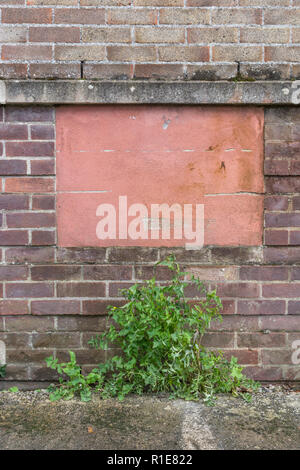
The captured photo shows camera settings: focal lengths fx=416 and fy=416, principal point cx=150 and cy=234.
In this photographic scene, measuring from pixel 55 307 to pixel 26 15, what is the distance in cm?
180

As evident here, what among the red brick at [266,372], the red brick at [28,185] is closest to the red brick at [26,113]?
the red brick at [28,185]

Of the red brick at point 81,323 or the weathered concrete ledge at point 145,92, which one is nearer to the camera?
the weathered concrete ledge at point 145,92

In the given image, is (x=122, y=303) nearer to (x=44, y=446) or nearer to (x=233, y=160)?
(x=44, y=446)

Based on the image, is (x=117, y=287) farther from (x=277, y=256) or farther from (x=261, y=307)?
(x=277, y=256)

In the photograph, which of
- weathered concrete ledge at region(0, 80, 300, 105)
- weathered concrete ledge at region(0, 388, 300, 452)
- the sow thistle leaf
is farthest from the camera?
weathered concrete ledge at region(0, 80, 300, 105)

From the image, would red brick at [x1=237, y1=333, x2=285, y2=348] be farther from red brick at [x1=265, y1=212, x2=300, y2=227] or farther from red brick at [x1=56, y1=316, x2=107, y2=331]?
red brick at [x1=56, y1=316, x2=107, y2=331]

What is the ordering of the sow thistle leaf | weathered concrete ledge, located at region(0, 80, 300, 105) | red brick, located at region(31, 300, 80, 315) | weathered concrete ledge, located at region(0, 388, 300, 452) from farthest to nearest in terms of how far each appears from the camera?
red brick, located at region(31, 300, 80, 315)
weathered concrete ledge, located at region(0, 80, 300, 105)
the sow thistle leaf
weathered concrete ledge, located at region(0, 388, 300, 452)

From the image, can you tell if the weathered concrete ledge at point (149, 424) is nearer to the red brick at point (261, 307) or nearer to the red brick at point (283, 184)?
the red brick at point (261, 307)

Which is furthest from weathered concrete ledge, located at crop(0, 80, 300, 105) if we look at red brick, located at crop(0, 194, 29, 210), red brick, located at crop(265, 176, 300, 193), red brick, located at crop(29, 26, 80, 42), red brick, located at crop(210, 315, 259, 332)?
red brick, located at crop(210, 315, 259, 332)

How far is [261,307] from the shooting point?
2639mm

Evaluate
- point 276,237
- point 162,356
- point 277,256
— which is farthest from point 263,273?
point 162,356

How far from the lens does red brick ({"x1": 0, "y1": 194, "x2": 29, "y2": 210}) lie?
102 inches

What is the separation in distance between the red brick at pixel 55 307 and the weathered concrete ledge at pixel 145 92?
4.04 feet

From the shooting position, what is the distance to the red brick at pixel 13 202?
2.59 meters
